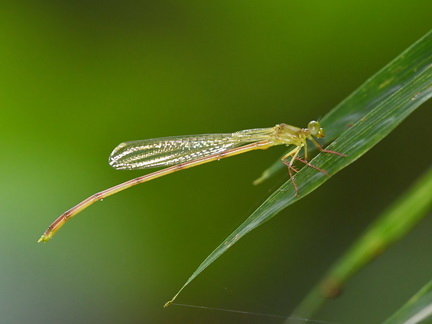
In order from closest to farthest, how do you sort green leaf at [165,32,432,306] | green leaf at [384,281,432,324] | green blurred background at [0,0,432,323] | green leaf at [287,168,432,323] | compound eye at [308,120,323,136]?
green leaf at [384,281,432,324], green leaf at [165,32,432,306], green leaf at [287,168,432,323], compound eye at [308,120,323,136], green blurred background at [0,0,432,323]

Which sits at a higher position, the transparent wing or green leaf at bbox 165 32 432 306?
the transparent wing

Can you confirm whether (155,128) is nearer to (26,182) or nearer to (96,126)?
(96,126)

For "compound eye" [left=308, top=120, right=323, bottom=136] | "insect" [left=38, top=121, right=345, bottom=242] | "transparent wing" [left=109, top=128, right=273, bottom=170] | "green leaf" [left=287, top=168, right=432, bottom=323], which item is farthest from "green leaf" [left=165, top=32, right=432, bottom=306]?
"transparent wing" [left=109, top=128, right=273, bottom=170]

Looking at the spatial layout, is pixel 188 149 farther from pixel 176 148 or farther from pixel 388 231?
pixel 388 231

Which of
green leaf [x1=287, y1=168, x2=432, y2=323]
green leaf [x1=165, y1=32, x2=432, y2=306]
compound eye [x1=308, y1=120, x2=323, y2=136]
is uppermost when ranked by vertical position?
compound eye [x1=308, y1=120, x2=323, y2=136]

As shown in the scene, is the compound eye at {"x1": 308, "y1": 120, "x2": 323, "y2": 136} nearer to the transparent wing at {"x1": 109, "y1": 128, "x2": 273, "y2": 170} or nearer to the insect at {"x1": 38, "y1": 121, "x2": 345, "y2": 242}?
the insect at {"x1": 38, "y1": 121, "x2": 345, "y2": 242}

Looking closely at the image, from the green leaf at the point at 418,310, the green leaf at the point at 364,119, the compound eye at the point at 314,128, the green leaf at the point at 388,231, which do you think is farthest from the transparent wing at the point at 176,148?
the green leaf at the point at 418,310
